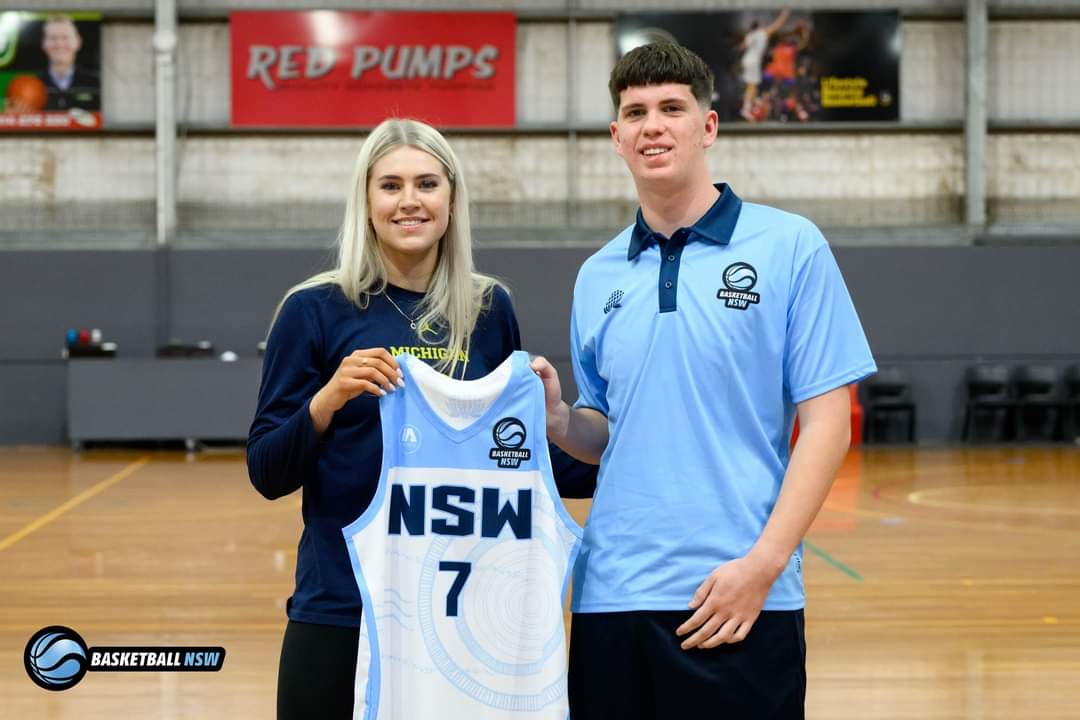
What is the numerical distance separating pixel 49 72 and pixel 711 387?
13.8m

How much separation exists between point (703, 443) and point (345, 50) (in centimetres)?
1307

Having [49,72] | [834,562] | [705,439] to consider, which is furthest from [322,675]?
[49,72]

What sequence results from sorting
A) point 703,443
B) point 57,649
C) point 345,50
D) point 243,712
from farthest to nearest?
1. point 345,50
2. point 57,649
3. point 243,712
4. point 703,443

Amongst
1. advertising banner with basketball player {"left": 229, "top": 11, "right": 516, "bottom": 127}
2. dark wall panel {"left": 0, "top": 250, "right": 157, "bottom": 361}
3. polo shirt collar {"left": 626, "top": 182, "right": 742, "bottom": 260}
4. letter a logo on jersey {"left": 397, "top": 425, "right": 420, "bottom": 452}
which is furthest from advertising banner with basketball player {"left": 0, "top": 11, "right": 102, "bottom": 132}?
polo shirt collar {"left": 626, "top": 182, "right": 742, "bottom": 260}

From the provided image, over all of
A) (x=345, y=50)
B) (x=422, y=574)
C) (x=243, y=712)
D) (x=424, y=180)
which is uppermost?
(x=345, y=50)

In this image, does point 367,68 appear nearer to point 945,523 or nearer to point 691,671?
point 945,523

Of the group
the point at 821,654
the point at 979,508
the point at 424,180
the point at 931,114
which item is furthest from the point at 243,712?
the point at 931,114

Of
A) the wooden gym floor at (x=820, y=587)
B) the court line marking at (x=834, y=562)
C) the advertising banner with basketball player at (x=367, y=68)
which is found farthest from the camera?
the advertising banner with basketball player at (x=367, y=68)

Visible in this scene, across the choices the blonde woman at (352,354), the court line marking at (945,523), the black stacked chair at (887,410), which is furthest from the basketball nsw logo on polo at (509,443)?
the black stacked chair at (887,410)

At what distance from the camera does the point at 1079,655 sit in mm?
5379

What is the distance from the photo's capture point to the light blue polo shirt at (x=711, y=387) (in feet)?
7.02

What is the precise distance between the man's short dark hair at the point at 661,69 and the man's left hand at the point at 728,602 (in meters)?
0.80

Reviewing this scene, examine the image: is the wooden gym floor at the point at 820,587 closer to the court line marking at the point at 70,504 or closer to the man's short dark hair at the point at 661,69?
the court line marking at the point at 70,504

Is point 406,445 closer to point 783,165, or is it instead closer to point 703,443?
point 703,443
